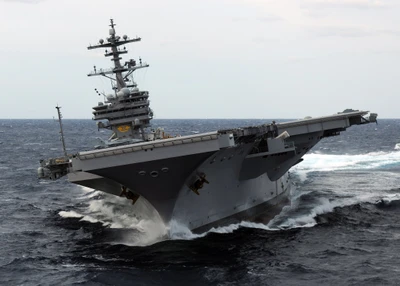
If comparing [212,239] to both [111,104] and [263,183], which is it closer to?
[263,183]

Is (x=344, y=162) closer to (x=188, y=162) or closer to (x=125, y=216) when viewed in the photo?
(x=125, y=216)

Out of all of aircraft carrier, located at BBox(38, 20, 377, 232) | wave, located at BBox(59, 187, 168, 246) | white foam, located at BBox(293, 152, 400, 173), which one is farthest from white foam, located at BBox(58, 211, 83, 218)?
white foam, located at BBox(293, 152, 400, 173)

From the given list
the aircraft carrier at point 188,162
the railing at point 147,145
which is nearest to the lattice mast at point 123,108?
the aircraft carrier at point 188,162

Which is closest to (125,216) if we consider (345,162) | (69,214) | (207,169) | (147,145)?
(69,214)

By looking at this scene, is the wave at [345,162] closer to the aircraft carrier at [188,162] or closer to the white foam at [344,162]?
the white foam at [344,162]

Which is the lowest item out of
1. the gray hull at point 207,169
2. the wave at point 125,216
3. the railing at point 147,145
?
the wave at point 125,216

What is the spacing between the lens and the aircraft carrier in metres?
16.6

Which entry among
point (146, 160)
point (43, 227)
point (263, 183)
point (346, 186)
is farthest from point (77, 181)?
point (346, 186)

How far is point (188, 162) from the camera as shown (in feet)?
56.0

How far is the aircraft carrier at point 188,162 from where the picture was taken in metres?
16.6

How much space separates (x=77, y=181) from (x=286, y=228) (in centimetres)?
767

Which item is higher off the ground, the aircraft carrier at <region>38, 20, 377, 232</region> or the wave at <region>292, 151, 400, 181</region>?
the aircraft carrier at <region>38, 20, 377, 232</region>

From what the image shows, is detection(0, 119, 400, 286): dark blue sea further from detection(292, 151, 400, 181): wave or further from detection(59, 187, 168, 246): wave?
detection(292, 151, 400, 181): wave

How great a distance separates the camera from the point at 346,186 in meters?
30.0
